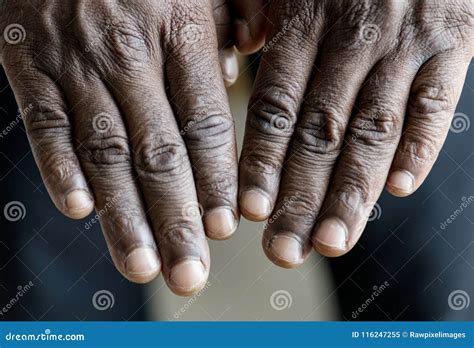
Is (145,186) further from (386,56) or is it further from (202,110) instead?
(386,56)

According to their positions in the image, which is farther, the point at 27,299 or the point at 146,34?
the point at 27,299

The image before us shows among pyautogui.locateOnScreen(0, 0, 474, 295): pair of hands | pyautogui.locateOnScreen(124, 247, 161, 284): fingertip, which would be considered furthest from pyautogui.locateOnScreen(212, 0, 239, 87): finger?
pyautogui.locateOnScreen(124, 247, 161, 284): fingertip

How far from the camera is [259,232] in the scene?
1250mm

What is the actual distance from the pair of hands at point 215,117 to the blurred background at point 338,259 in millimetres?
266

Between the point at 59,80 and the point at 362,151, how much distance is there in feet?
1.26

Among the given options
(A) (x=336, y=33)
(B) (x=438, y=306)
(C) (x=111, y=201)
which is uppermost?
(A) (x=336, y=33)

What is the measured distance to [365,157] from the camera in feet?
2.63

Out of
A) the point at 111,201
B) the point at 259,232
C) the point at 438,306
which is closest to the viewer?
the point at 111,201

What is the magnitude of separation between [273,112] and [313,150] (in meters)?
0.07

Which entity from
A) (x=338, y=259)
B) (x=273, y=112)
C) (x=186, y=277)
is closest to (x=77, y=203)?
(x=186, y=277)

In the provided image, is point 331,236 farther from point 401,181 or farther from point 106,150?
point 106,150

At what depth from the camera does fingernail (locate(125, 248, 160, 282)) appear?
75 cm

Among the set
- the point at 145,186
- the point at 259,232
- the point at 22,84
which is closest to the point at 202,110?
the point at 145,186

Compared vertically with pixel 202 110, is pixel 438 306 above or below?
below
